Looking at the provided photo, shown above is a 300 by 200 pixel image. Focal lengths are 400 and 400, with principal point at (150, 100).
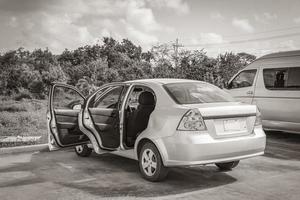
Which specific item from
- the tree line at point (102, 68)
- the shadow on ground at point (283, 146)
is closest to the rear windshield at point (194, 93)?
the shadow on ground at point (283, 146)

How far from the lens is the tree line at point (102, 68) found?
2242 centimetres

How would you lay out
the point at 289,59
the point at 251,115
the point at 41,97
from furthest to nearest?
the point at 41,97 < the point at 289,59 < the point at 251,115

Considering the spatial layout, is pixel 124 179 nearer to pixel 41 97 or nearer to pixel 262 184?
pixel 262 184

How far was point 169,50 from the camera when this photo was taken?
27344 millimetres

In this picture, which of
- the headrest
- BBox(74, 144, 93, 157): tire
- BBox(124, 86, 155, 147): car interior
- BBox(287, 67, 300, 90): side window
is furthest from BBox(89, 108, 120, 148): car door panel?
BBox(287, 67, 300, 90): side window

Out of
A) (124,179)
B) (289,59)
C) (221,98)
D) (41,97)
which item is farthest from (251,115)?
(41,97)

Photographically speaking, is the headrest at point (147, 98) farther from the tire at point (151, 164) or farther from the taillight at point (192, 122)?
the taillight at point (192, 122)

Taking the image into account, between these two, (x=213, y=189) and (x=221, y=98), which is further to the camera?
(x=221, y=98)

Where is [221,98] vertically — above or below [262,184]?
above

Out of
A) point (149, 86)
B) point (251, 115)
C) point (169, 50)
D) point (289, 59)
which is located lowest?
point (251, 115)

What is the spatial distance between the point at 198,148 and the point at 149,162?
3.06 feet

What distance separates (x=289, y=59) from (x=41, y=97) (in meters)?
23.8

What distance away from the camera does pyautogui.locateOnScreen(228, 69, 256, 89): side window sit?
10938 mm

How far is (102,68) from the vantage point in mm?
34906
